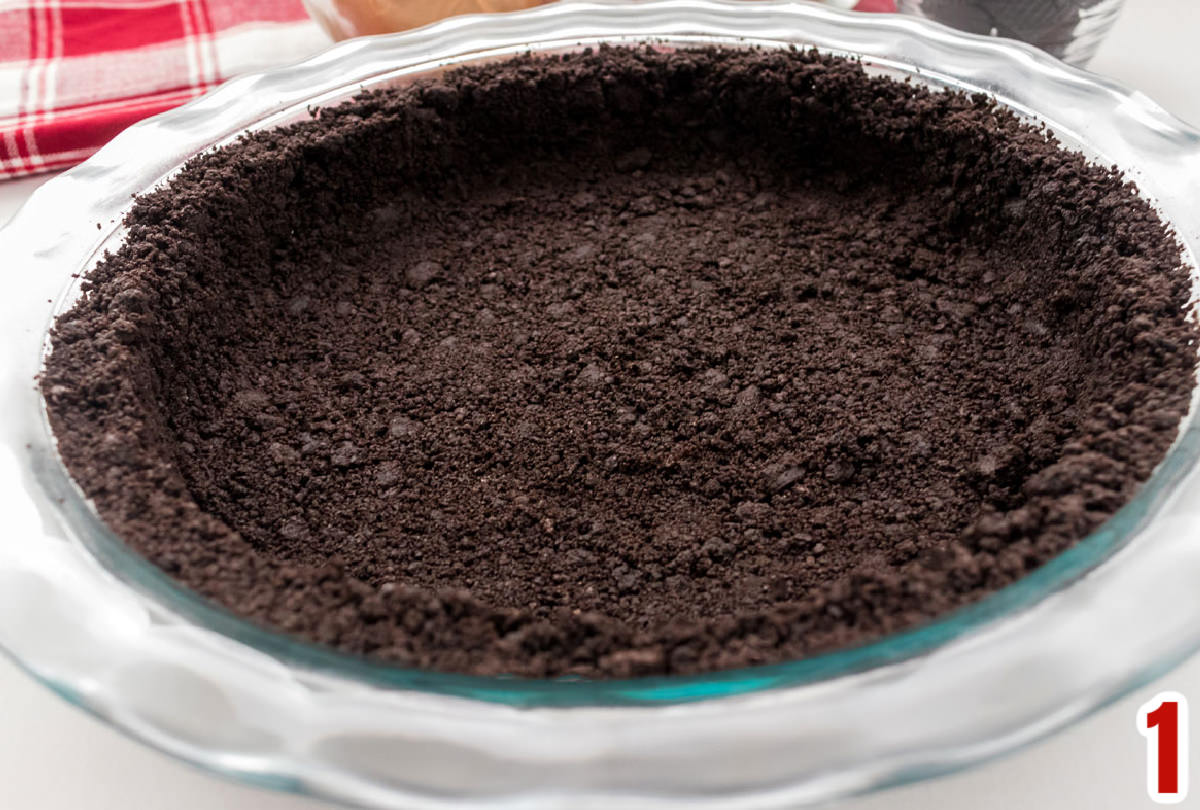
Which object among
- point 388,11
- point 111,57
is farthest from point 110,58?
point 388,11

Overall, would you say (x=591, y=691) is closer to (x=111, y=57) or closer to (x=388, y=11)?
(x=388, y=11)

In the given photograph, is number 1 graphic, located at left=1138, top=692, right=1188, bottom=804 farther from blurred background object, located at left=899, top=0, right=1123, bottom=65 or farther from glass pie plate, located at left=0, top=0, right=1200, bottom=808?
blurred background object, located at left=899, top=0, right=1123, bottom=65

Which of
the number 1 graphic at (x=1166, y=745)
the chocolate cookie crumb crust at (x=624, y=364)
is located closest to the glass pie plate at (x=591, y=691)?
the chocolate cookie crumb crust at (x=624, y=364)

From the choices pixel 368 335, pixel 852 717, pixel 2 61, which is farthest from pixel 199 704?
pixel 2 61

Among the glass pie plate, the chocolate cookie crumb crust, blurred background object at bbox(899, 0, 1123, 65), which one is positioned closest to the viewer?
the glass pie plate

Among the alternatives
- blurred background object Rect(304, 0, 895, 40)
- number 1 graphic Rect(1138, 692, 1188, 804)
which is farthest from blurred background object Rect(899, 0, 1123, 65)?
number 1 graphic Rect(1138, 692, 1188, 804)

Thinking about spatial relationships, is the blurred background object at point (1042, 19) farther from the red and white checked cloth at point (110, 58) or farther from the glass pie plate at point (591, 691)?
the red and white checked cloth at point (110, 58)

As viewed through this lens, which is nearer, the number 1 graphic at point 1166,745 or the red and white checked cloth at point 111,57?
the number 1 graphic at point 1166,745
